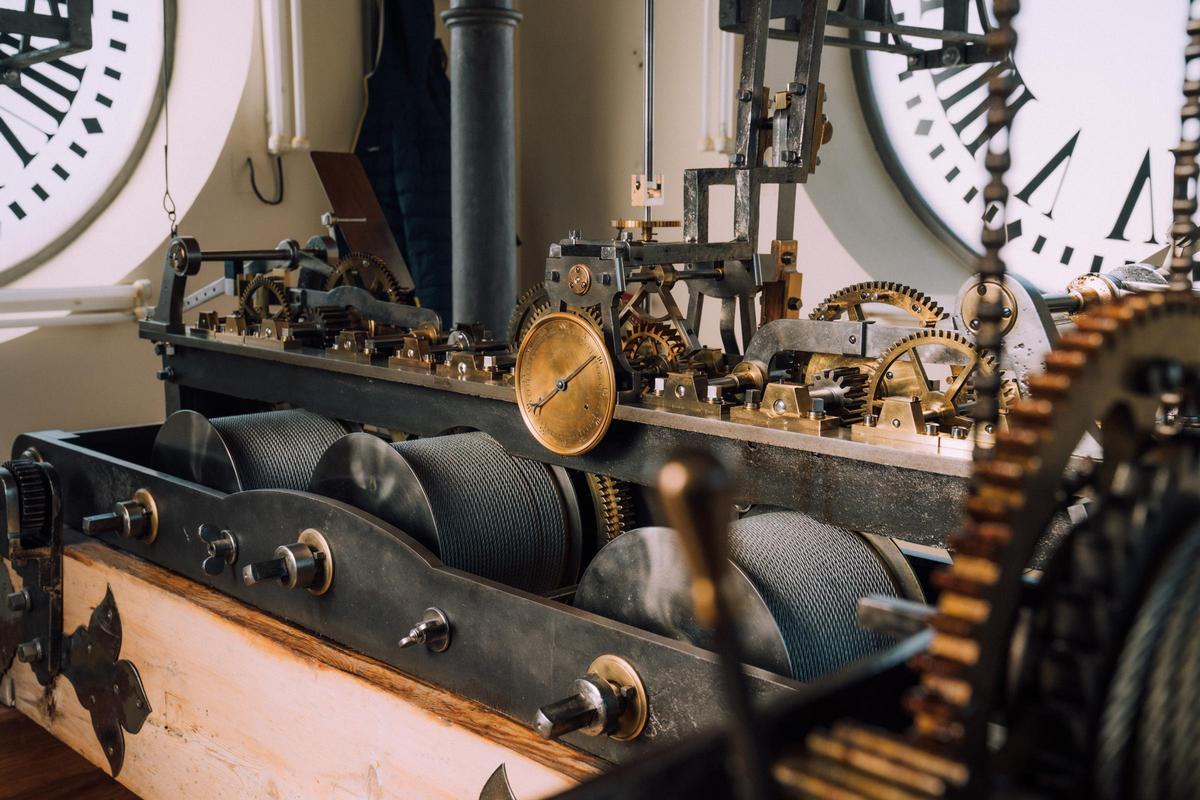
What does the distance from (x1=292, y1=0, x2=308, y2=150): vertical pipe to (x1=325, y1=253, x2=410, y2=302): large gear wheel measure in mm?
1436

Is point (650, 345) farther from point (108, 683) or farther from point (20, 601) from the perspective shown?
point (20, 601)

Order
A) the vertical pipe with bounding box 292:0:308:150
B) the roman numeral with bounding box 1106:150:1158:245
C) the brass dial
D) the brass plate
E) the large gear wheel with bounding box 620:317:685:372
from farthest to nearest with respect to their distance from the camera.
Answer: the vertical pipe with bounding box 292:0:308:150 < the roman numeral with bounding box 1106:150:1158:245 < the large gear wheel with bounding box 620:317:685:372 < the brass dial < the brass plate

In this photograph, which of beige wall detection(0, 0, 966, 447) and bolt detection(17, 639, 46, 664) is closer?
bolt detection(17, 639, 46, 664)

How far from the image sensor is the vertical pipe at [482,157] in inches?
157

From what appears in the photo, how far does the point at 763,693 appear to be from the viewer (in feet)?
4.25

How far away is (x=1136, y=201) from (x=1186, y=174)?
2916 millimetres

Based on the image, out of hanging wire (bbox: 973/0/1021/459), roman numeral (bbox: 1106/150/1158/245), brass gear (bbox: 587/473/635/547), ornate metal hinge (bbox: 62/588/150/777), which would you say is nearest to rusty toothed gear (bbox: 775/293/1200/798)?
hanging wire (bbox: 973/0/1021/459)

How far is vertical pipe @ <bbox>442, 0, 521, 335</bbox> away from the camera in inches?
157

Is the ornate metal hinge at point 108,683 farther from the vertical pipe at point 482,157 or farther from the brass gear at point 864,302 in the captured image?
the vertical pipe at point 482,157

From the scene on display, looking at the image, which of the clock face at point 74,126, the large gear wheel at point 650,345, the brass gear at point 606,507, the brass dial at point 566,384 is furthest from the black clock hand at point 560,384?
the clock face at point 74,126

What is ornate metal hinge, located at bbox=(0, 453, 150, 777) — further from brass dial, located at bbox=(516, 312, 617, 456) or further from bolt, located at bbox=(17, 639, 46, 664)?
brass dial, located at bbox=(516, 312, 617, 456)

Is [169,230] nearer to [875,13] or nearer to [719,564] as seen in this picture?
[875,13]

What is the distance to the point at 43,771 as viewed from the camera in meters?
2.37

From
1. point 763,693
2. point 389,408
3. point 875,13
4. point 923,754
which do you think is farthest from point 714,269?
point 923,754
